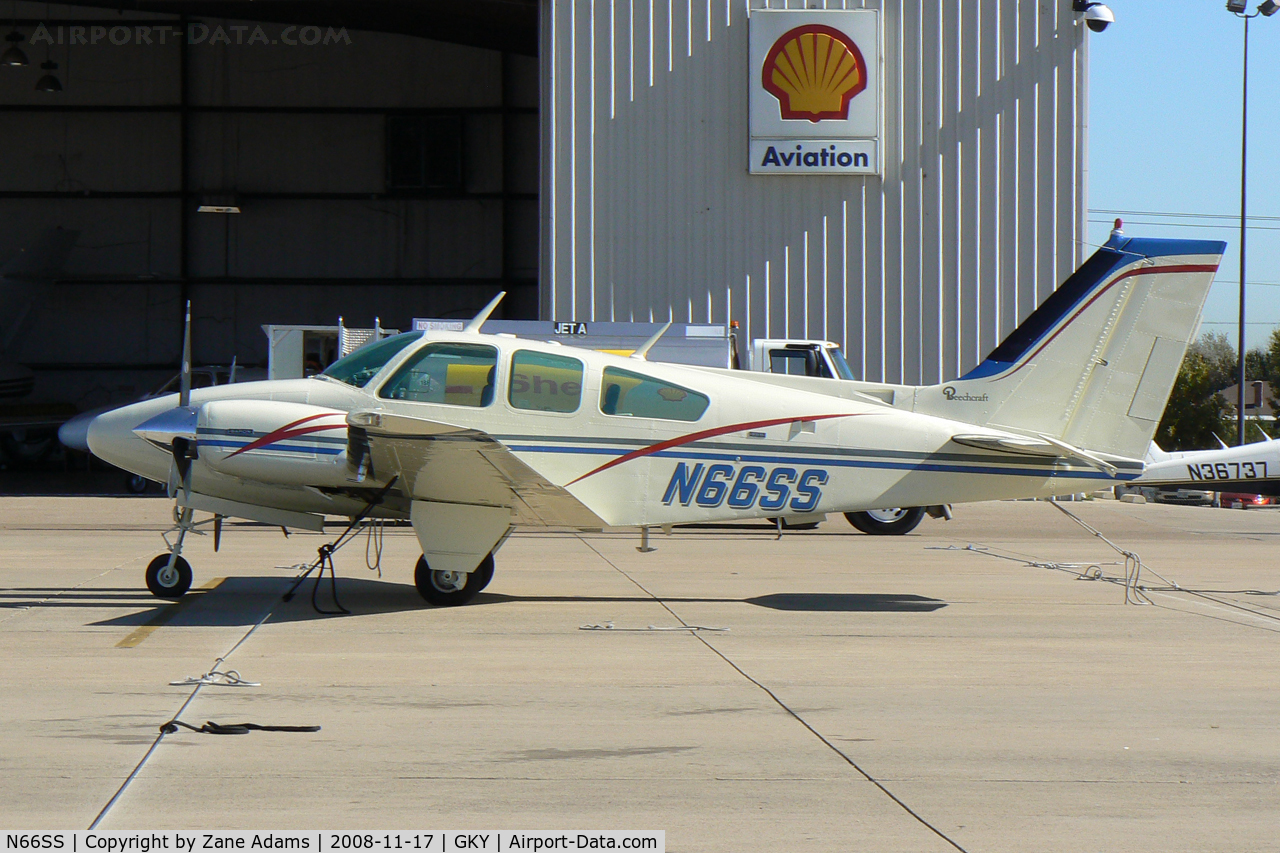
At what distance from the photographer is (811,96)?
918 inches

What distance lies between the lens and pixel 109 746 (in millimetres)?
5117

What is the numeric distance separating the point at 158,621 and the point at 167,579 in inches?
32.3

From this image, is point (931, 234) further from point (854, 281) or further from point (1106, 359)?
point (1106, 359)

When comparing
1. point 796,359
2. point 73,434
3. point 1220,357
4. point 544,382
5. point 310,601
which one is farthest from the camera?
point 1220,357

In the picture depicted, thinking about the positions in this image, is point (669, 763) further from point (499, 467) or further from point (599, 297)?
point (599, 297)

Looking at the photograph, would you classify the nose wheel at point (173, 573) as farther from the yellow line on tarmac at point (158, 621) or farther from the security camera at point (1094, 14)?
the security camera at point (1094, 14)

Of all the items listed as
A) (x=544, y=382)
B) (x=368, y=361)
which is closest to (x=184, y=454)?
(x=368, y=361)

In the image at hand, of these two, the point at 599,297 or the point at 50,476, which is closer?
the point at 599,297

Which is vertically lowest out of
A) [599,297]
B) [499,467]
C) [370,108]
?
[499,467]

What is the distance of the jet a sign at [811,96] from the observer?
76.0 ft

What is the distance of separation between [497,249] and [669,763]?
30.5m

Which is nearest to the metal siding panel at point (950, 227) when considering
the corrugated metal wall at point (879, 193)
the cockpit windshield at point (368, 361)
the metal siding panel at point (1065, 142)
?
the corrugated metal wall at point (879, 193)

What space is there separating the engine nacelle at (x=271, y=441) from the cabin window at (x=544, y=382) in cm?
136

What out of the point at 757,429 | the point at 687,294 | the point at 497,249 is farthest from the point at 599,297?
the point at 757,429
